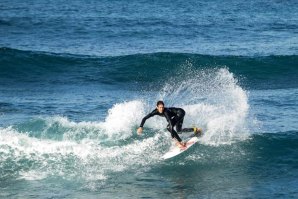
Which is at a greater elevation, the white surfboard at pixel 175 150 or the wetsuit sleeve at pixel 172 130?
the wetsuit sleeve at pixel 172 130

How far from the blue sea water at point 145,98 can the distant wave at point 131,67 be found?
3.0 inches

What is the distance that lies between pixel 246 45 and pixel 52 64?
1432cm

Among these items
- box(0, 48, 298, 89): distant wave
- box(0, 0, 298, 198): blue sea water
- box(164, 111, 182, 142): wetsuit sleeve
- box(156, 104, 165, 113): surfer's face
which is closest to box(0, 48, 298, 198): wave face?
box(0, 0, 298, 198): blue sea water

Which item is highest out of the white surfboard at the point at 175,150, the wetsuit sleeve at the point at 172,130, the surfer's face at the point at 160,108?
the surfer's face at the point at 160,108

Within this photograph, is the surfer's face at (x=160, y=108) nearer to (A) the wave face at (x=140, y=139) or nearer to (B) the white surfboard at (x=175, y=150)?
(B) the white surfboard at (x=175, y=150)

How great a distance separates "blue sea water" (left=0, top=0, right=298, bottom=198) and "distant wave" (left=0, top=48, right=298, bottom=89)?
77mm

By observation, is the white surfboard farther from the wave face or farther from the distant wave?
the distant wave

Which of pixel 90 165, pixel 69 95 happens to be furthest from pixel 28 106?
pixel 90 165

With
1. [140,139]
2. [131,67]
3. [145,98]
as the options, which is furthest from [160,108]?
[131,67]

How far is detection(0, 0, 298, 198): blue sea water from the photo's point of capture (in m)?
22.4

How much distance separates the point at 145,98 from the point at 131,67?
777 cm

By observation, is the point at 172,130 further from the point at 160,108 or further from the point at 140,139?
the point at 140,139

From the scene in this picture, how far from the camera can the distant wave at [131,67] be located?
4091 centimetres

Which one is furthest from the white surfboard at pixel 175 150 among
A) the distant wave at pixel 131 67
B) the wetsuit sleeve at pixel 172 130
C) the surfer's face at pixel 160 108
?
the distant wave at pixel 131 67
